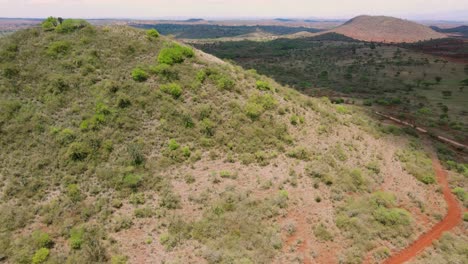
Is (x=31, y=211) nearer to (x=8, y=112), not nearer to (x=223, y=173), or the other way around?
(x=8, y=112)

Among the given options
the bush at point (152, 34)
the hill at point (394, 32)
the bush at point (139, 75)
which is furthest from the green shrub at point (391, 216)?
the hill at point (394, 32)

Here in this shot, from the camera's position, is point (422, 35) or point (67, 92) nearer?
point (67, 92)

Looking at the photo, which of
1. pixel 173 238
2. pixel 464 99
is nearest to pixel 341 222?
pixel 173 238

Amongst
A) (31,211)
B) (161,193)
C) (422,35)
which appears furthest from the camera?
(422,35)

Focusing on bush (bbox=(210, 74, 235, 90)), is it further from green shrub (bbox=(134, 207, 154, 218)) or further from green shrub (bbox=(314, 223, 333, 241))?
green shrub (bbox=(314, 223, 333, 241))

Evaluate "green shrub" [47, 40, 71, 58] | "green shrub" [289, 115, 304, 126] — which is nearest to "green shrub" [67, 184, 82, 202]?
"green shrub" [47, 40, 71, 58]

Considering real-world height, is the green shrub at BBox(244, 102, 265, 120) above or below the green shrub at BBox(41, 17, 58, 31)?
below
